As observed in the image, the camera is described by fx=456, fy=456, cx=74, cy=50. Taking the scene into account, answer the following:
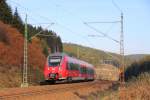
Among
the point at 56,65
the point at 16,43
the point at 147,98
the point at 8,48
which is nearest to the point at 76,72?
the point at 56,65

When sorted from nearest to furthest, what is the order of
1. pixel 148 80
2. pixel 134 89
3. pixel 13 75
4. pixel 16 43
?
pixel 134 89
pixel 148 80
pixel 13 75
pixel 16 43

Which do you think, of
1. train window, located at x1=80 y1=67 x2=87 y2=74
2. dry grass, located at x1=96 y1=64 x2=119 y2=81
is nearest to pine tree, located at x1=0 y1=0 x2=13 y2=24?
train window, located at x1=80 y1=67 x2=87 y2=74

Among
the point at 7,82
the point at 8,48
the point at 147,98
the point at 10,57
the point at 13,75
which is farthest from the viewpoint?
the point at 8,48

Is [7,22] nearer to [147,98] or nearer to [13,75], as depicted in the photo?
[13,75]

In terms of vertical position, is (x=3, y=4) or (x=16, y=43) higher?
(x=3, y=4)

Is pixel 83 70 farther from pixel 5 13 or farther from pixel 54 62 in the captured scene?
pixel 5 13

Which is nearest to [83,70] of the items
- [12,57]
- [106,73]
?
[12,57]

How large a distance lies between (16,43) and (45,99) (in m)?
51.7

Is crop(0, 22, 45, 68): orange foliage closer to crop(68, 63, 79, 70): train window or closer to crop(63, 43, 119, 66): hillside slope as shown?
crop(68, 63, 79, 70): train window

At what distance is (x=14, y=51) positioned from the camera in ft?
230

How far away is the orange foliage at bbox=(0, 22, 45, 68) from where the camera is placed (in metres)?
62.4

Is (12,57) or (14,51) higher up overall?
(14,51)

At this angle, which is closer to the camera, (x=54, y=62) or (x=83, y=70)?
(x=54, y=62)

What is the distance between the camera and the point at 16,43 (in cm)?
7669
